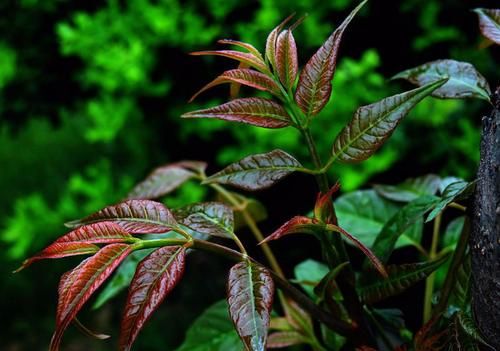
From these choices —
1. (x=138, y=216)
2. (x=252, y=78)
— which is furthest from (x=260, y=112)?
(x=138, y=216)

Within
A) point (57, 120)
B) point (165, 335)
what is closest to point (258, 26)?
point (57, 120)

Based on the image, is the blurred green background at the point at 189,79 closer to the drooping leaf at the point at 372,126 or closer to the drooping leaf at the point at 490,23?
the drooping leaf at the point at 490,23

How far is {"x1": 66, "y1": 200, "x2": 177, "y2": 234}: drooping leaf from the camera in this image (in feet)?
2.12

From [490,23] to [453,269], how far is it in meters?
0.29

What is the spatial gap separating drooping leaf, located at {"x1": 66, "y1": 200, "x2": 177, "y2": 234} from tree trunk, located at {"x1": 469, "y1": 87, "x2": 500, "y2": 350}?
0.93ft

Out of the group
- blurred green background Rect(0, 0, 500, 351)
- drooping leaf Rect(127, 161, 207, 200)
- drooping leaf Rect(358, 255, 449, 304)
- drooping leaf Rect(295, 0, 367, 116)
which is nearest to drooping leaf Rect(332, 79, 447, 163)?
drooping leaf Rect(295, 0, 367, 116)

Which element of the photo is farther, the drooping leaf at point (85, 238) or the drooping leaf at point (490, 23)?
the drooping leaf at point (490, 23)

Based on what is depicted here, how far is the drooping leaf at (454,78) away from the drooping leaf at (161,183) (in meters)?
0.36

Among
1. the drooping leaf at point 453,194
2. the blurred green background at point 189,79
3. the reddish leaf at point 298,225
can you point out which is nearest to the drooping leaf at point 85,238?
the reddish leaf at point 298,225

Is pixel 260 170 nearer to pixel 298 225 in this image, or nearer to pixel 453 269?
pixel 298 225

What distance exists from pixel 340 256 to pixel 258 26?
1.68m

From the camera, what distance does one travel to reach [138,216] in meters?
0.66

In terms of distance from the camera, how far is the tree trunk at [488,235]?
0.58 metres

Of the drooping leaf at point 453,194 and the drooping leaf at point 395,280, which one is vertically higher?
the drooping leaf at point 453,194
